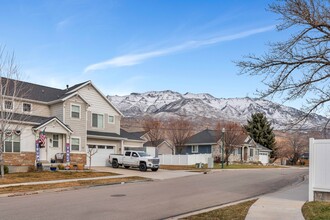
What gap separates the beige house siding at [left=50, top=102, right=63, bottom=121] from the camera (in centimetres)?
3344

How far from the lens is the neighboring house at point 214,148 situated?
54750 mm

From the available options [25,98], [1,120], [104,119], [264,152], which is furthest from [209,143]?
[1,120]

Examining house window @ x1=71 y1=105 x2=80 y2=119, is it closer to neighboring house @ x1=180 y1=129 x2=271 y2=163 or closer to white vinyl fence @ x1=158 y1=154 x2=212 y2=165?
white vinyl fence @ x1=158 y1=154 x2=212 y2=165

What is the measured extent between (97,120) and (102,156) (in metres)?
4.06

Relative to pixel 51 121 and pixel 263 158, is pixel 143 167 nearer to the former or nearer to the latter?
pixel 51 121

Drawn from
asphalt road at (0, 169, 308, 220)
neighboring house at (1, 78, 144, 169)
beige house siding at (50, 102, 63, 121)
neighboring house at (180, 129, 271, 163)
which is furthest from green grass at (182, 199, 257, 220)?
neighboring house at (180, 129, 271, 163)

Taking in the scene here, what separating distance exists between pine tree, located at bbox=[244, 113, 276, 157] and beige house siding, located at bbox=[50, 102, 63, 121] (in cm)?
4340

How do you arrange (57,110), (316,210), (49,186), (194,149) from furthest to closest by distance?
(194,149), (57,110), (49,186), (316,210)

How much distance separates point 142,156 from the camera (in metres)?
32.5

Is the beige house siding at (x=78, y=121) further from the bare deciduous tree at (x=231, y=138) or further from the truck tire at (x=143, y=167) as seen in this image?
the bare deciduous tree at (x=231, y=138)

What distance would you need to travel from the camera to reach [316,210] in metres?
10.7

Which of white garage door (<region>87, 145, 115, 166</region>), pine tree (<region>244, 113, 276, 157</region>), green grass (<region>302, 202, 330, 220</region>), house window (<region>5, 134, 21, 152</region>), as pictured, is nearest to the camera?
green grass (<region>302, 202, 330, 220</region>)

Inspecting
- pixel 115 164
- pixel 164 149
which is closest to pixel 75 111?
pixel 115 164

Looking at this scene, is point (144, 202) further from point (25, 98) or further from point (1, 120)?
point (25, 98)
